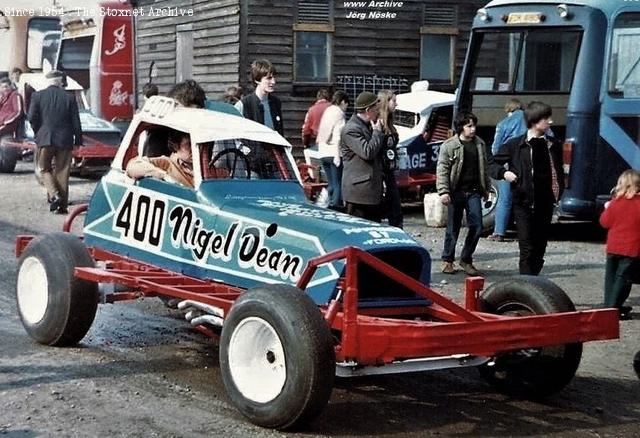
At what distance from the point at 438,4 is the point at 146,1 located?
7137mm

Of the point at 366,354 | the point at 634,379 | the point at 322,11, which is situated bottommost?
the point at 634,379

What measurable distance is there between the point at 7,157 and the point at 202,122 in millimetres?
15173

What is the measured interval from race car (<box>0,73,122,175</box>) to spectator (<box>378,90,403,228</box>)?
9338 mm

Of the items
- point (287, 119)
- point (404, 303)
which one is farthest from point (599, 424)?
point (287, 119)

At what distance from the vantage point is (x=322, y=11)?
71.8ft

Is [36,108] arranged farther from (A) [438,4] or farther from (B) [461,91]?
(A) [438,4]

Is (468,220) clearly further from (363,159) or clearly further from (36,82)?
(36,82)

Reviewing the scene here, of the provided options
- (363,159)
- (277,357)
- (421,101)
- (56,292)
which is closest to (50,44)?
(421,101)

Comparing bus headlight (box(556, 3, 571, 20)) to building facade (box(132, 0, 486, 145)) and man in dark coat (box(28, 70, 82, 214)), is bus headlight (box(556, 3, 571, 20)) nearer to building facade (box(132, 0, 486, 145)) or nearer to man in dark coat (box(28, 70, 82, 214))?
man in dark coat (box(28, 70, 82, 214))

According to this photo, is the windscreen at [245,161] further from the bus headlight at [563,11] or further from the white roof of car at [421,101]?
the white roof of car at [421,101]

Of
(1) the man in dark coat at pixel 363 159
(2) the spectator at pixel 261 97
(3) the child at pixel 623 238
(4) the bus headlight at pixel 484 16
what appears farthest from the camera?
(4) the bus headlight at pixel 484 16

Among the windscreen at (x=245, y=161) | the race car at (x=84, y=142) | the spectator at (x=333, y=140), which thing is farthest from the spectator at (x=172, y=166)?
the race car at (x=84, y=142)

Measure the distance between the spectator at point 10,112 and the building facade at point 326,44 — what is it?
3.44 meters

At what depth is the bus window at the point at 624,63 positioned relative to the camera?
45.9 feet
